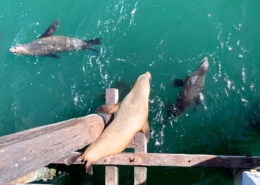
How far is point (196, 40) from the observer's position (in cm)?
704

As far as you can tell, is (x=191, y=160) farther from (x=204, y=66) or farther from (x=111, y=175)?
(x=204, y=66)

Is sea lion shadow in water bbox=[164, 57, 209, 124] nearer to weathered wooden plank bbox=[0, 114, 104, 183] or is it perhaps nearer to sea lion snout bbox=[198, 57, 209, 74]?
sea lion snout bbox=[198, 57, 209, 74]

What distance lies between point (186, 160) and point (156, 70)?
8.86 feet

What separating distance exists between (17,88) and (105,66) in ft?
7.15

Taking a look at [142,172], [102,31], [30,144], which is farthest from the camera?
[102,31]

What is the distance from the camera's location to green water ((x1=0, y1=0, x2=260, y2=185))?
20.7 feet

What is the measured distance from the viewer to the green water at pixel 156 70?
248 inches

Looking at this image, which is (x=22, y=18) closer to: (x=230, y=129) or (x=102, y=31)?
(x=102, y=31)

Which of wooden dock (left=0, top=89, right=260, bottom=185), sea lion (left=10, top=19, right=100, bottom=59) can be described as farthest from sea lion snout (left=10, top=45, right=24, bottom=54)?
wooden dock (left=0, top=89, right=260, bottom=185)

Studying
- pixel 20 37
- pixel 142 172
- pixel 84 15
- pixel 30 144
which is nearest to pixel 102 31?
pixel 84 15

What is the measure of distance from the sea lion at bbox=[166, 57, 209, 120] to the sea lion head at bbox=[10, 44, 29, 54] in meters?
3.43

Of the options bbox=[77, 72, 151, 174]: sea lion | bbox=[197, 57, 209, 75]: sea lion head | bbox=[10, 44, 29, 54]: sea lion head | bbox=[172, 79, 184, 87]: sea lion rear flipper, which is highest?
bbox=[10, 44, 29, 54]: sea lion head

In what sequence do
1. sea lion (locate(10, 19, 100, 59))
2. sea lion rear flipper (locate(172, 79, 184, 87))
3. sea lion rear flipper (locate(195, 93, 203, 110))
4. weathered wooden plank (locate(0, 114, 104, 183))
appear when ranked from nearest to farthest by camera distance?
weathered wooden plank (locate(0, 114, 104, 183)), sea lion rear flipper (locate(195, 93, 203, 110)), sea lion rear flipper (locate(172, 79, 184, 87)), sea lion (locate(10, 19, 100, 59))

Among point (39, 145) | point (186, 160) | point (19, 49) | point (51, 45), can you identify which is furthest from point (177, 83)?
point (39, 145)
